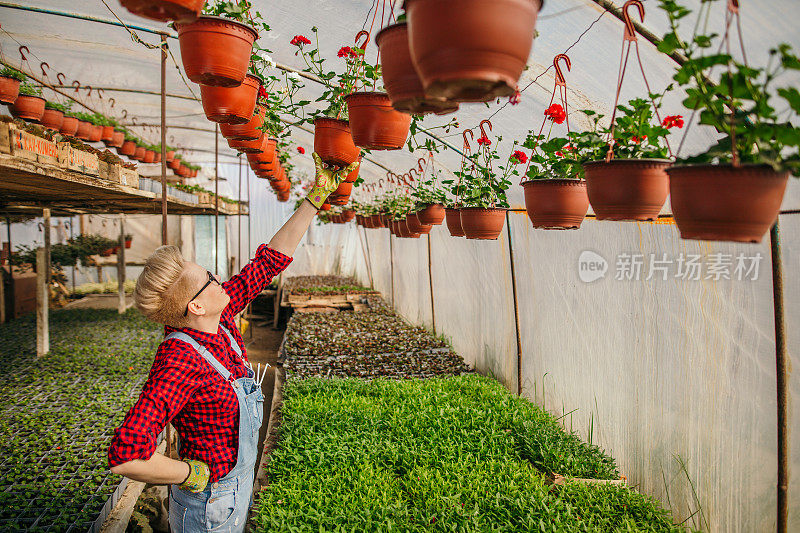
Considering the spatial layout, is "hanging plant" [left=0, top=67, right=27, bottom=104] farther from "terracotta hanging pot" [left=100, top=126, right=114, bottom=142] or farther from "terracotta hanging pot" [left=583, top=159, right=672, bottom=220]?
"terracotta hanging pot" [left=583, top=159, right=672, bottom=220]

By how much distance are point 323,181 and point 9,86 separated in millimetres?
3274

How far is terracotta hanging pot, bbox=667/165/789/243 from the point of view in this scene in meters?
1.22

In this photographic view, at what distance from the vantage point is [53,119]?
4.94 meters

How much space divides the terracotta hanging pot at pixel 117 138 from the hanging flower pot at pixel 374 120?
6.36m

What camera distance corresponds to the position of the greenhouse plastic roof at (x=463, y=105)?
2143mm

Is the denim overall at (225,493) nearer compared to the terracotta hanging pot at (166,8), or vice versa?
the terracotta hanging pot at (166,8)

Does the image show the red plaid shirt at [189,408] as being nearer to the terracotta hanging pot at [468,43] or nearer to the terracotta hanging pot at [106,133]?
the terracotta hanging pot at [468,43]

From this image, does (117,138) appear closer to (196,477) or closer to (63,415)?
(63,415)

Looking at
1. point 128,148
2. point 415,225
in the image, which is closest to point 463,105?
point 415,225

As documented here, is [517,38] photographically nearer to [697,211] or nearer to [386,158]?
[697,211]

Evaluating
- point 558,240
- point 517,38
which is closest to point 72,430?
point 558,240

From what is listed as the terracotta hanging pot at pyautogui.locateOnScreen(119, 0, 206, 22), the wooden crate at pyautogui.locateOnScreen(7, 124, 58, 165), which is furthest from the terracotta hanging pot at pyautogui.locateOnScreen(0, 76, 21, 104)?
the terracotta hanging pot at pyautogui.locateOnScreen(119, 0, 206, 22)

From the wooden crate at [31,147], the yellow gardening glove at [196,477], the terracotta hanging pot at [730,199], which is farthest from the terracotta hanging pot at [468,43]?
the wooden crate at [31,147]

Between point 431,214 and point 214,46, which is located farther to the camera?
point 431,214
